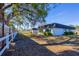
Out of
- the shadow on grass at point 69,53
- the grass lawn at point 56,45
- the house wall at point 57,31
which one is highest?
the house wall at point 57,31

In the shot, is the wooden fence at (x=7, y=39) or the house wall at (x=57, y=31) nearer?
the house wall at (x=57, y=31)

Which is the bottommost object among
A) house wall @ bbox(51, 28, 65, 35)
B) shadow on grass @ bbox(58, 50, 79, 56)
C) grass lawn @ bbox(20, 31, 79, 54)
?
shadow on grass @ bbox(58, 50, 79, 56)

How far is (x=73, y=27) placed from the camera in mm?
3156

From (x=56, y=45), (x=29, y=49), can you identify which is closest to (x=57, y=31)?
(x=56, y=45)

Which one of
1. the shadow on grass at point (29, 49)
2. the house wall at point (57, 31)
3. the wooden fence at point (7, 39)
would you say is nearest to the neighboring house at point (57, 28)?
the house wall at point (57, 31)

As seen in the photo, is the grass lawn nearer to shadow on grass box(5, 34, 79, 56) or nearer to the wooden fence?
shadow on grass box(5, 34, 79, 56)

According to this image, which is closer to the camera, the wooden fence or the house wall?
the house wall

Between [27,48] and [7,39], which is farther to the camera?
[7,39]

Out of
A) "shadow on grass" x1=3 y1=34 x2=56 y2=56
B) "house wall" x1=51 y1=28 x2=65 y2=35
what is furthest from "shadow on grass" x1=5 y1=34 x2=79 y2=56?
"house wall" x1=51 y1=28 x2=65 y2=35

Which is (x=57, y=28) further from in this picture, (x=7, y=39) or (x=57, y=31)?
(x=7, y=39)

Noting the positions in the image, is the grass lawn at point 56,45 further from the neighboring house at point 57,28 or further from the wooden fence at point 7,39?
the wooden fence at point 7,39

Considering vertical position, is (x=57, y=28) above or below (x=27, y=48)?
above

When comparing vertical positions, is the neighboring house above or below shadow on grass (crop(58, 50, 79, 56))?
above

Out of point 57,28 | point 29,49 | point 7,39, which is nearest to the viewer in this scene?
point 57,28
